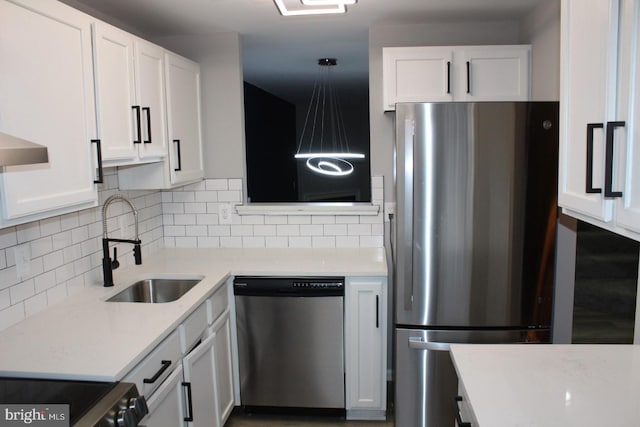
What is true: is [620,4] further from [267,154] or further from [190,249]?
[267,154]

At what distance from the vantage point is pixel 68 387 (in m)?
1.59

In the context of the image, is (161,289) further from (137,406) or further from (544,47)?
(544,47)

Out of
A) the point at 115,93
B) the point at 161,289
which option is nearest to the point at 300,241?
the point at 161,289

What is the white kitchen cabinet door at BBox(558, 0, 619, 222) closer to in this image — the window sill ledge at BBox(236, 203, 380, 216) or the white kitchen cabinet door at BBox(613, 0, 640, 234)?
the white kitchen cabinet door at BBox(613, 0, 640, 234)

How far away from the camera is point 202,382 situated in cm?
241

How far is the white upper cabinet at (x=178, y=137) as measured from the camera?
2801mm

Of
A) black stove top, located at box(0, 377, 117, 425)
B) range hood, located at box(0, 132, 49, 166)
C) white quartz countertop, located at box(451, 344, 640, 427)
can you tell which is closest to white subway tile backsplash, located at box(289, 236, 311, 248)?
white quartz countertop, located at box(451, 344, 640, 427)

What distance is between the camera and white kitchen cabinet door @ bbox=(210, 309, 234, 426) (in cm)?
264

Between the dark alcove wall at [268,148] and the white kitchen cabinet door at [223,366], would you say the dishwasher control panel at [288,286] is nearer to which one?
the white kitchen cabinet door at [223,366]

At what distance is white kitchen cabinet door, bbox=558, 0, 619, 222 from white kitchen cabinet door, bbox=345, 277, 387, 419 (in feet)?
4.36

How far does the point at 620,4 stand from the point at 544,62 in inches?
64.2

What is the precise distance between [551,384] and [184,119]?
244 centimetres

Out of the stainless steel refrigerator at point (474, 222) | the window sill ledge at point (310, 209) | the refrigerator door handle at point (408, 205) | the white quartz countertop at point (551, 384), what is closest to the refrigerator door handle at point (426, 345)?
the stainless steel refrigerator at point (474, 222)

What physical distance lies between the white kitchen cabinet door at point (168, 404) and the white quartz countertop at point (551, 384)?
112 cm
